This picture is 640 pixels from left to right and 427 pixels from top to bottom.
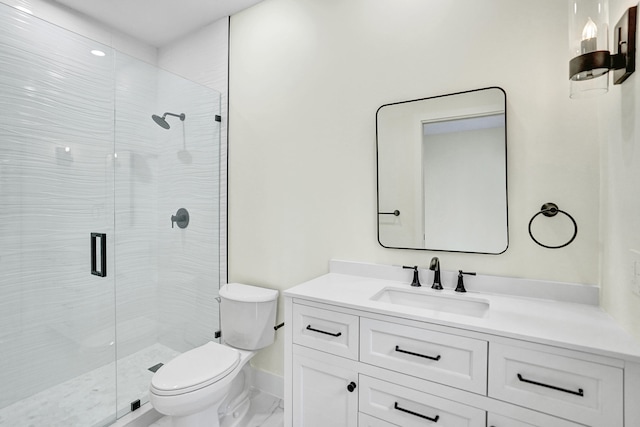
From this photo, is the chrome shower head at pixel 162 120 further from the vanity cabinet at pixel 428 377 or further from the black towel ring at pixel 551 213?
the black towel ring at pixel 551 213

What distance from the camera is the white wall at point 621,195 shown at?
0.97 metres

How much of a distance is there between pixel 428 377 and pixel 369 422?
33cm

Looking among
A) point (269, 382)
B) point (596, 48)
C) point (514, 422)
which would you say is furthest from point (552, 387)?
point (269, 382)

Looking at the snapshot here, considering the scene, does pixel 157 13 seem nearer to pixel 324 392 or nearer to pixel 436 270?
pixel 436 270

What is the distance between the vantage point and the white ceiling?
2186mm

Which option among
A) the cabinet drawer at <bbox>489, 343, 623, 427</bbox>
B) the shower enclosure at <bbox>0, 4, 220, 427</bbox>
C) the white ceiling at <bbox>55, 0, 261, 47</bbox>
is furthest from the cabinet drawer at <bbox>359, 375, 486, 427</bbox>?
the white ceiling at <bbox>55, 0, 261, 47</bbox>

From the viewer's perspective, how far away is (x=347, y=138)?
5.98 feet

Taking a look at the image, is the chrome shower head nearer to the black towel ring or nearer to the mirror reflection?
the mirror reflection

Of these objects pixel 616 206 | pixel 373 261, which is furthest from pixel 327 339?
pixel 616 206

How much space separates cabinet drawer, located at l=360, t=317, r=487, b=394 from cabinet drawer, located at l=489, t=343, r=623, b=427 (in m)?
0.05

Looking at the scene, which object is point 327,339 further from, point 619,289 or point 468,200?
point 619,289

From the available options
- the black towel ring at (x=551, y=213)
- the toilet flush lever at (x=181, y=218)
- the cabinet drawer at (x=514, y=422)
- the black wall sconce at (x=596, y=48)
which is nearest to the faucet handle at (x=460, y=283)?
the black towel ring at (x=551, y=213)

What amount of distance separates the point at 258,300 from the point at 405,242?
96 centimetres

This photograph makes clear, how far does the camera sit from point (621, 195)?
1068 mm
